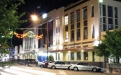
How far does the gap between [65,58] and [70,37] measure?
517 cm

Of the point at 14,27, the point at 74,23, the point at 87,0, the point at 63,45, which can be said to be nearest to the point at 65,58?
the point at 63,45

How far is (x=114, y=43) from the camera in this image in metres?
29.5

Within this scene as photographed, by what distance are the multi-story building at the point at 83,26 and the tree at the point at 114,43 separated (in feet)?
25.1

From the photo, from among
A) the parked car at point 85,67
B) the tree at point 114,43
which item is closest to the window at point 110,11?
the parked car at point 85,67

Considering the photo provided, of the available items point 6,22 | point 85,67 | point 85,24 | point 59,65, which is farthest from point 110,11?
point 6,22

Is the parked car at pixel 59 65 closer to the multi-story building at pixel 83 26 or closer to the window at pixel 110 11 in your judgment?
the multi-story building at pixel 83 26

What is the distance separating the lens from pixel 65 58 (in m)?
50.7

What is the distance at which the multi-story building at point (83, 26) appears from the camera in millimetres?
40062

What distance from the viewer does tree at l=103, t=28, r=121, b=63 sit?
28891mm

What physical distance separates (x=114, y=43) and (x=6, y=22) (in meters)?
23.8

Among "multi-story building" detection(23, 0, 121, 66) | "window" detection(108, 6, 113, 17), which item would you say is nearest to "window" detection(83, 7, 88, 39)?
"multi-story building" detection(23, 0, 121, 66)

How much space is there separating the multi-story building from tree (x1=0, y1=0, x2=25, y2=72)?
31144 millimetres

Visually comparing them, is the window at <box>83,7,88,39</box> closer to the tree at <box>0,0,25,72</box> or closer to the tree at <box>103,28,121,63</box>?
the tree at <box>103,28,121,63</box>

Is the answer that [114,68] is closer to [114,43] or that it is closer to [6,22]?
[114,43]
